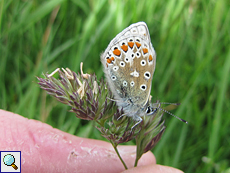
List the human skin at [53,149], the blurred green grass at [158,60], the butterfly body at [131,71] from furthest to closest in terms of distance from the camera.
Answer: the blurred green grass at [158,60] → the human skin at [53,149] → the butterfly body at [131,71]

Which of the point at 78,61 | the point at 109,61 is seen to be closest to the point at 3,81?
the point at 78,61

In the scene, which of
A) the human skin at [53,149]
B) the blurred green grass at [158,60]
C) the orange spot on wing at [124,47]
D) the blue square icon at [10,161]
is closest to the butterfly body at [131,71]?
the orange spot on wing at [124,47]

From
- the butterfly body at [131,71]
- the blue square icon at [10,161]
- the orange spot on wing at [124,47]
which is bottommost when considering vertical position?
the blue square icon at [10,161]

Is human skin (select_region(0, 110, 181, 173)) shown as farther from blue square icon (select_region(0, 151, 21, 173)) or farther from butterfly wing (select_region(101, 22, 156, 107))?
butterfly wing (select_region(101, 22, 156, 107))

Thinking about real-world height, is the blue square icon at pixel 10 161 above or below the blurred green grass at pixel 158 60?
below

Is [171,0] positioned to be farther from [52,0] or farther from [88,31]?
[52,0]

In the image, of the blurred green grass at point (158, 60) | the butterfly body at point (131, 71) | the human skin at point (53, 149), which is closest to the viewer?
the butterfly body at point (131, 71)

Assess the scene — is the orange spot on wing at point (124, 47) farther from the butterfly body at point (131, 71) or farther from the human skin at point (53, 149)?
the human skin at point (53, 149)
